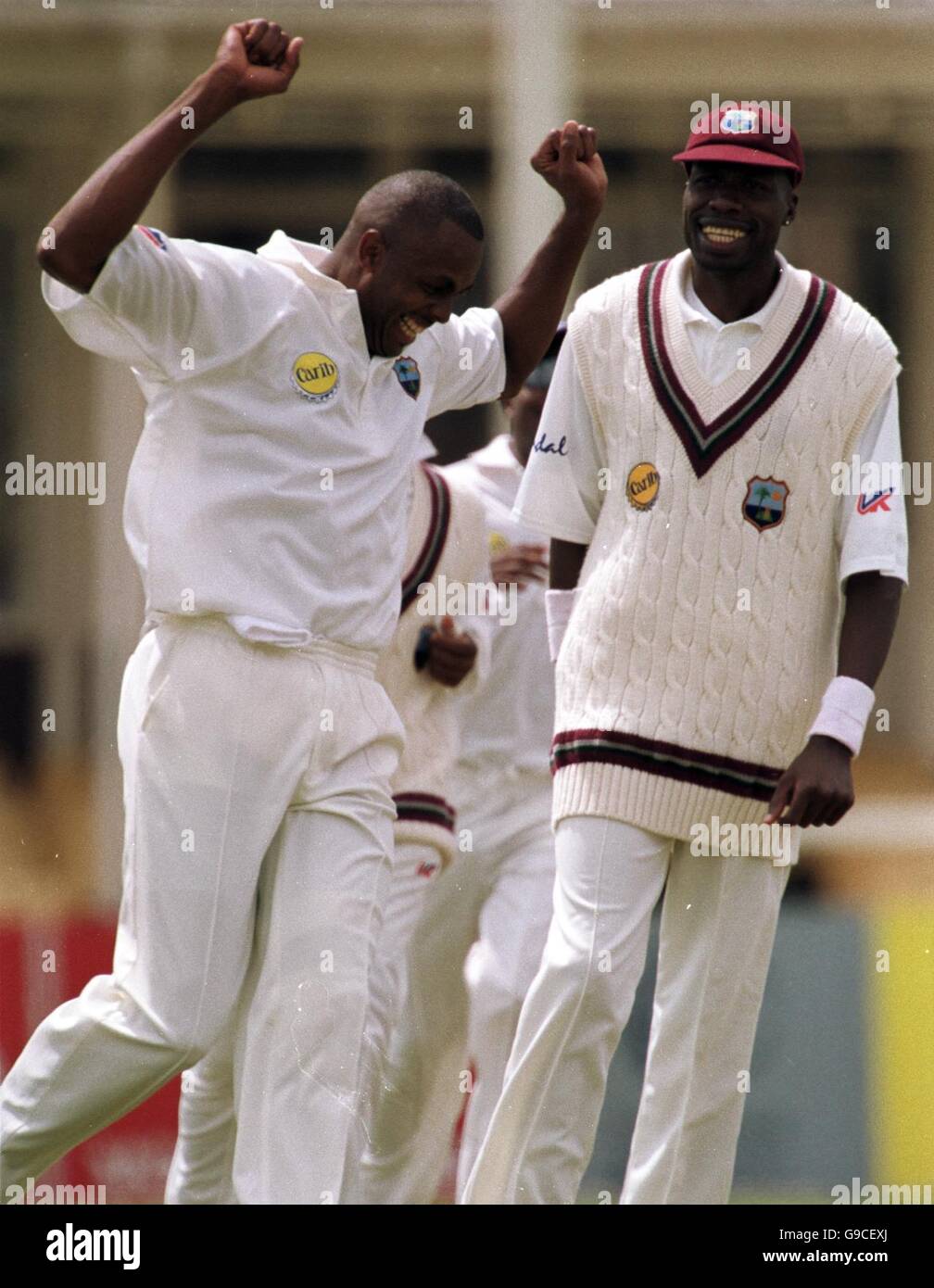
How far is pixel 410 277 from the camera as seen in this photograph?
4766mm

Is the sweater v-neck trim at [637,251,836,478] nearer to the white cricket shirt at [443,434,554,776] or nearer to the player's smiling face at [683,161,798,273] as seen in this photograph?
the player's smiling face at [683,161,798,273]

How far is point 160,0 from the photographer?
11.1 m

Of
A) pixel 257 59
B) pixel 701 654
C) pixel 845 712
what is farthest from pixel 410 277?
pixel 845 712

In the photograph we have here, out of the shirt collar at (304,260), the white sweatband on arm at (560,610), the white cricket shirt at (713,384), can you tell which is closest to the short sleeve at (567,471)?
the white cricket shirt at (713,384)

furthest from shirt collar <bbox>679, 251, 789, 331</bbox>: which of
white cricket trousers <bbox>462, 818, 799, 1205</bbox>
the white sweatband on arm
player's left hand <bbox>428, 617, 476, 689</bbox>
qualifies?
player's left hand <bbox>428, 617, 476, 689</bbox>

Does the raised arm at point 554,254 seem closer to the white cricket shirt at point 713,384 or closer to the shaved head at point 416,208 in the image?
the white cricket shirt at point 713,384

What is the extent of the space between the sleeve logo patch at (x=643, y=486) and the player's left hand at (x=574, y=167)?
1.88ft

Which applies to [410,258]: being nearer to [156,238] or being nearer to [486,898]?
[156,238]

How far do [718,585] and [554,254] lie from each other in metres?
0.82

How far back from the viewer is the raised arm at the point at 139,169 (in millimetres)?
4309
